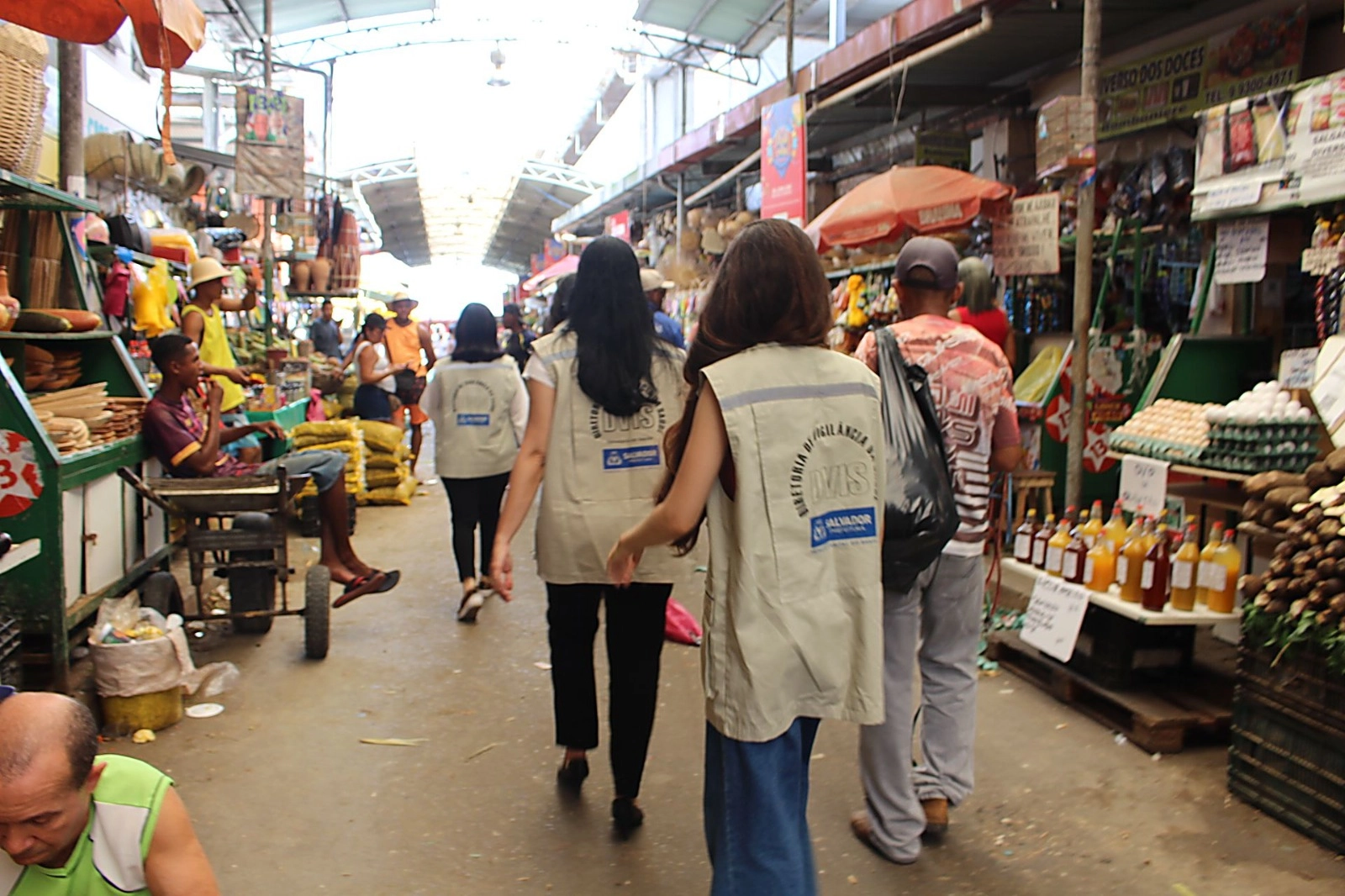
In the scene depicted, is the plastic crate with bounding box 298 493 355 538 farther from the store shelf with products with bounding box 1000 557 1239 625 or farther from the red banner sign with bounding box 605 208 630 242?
the red banner sign with bounding box 605 208 630 242

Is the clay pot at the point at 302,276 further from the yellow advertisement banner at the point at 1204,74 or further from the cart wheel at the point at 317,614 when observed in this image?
the yellow advertisement banner at the point at 1204,74

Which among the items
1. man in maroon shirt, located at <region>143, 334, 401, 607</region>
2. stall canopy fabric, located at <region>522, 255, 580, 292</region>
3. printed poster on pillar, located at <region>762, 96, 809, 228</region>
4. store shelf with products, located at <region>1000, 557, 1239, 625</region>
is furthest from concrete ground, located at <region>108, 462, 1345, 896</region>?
stall canopy fabric, located at <region>522, 255, 580, 292</region>

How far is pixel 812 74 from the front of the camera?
29.5 feet

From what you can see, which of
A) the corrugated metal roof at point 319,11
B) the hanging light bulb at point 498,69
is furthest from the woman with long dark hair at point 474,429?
the hanging light bulb at point 498,69

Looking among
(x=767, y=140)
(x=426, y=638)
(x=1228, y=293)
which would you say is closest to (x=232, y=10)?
(x=767, y=140)

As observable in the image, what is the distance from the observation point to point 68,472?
4703 mm

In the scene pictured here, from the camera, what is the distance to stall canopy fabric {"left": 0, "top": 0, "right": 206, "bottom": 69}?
3.66 meters

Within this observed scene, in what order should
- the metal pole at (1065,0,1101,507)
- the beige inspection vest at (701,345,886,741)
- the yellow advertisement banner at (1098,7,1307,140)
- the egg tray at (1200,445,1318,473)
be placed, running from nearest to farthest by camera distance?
the beige inspection vest at (701,345,886,741), the egg tray at (1200,445,1318,473), the metal pole at (1065,0,1101,507), the yellow advertisement banner at (1098,7,1307,140)

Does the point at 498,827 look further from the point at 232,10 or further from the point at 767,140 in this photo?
the point at 232,10

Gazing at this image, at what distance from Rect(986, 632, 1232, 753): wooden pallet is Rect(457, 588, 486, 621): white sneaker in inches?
126

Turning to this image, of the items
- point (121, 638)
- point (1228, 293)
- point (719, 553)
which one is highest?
point (1228, 293)

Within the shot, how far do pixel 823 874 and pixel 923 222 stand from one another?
515cm

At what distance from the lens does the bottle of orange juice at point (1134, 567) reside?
4574mm

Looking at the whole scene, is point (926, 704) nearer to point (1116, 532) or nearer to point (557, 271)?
A: point (1116, 532)
